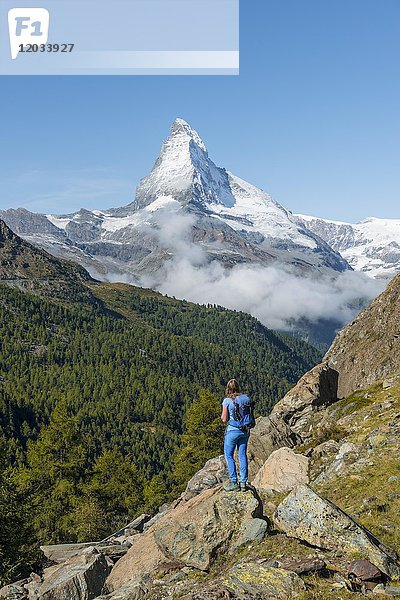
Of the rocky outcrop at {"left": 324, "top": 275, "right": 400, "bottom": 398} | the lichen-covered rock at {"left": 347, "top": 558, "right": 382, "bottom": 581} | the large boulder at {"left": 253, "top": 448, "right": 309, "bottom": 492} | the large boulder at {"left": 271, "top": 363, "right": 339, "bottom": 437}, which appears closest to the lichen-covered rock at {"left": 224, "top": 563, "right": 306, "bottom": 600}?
the lichen-covered rock at {"left": 347, "top": 558, "right": 382, "bottom": 581}

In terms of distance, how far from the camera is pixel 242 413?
56.9ft

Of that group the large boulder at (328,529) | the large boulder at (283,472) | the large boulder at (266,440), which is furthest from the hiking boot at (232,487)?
the large boulder at (266,440)

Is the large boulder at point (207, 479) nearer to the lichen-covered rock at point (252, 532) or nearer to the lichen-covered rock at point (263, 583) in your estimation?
the lichen-covered rock at point (252, 532)

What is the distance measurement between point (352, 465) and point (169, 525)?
11801 millimetres

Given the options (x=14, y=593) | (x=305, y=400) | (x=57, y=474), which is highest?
(x=305, y=400)

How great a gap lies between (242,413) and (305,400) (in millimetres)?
33126

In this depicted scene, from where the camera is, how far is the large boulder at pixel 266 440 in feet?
117

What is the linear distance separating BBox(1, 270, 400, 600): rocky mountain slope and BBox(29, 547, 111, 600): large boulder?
4cm

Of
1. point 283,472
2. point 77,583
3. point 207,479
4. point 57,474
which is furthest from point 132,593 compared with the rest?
point 57,474

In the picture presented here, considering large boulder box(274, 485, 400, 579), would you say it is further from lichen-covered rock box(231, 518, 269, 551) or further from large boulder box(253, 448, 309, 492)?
large boulder box(253, 448, 309, 492)

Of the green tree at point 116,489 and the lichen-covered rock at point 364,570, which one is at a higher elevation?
the lichen-covered rock at point 364,570

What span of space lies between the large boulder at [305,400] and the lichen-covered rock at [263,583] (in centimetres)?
3264

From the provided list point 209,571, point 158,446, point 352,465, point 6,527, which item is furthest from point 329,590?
point 158,446

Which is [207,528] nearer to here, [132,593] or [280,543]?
[280,543]
